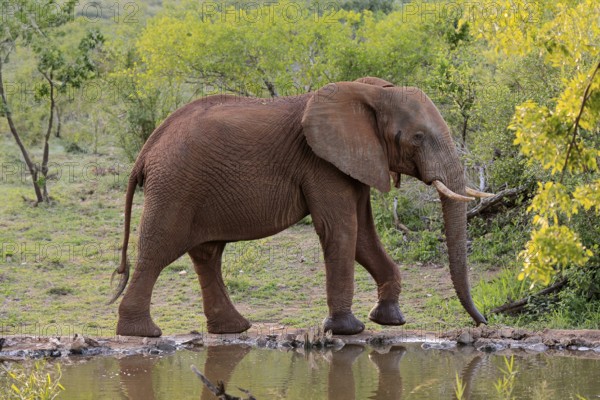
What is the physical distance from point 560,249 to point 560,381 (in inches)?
91.8

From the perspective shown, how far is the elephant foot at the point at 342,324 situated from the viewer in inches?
403

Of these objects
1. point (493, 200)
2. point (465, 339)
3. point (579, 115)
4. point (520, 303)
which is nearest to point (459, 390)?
point (579, 115)

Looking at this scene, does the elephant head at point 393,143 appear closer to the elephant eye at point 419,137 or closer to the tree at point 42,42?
the elephant eye at point 419,137

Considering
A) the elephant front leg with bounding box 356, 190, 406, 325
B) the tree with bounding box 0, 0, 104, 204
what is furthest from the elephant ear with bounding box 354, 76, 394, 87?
the tree with bounding box 0, 0, 104, 204

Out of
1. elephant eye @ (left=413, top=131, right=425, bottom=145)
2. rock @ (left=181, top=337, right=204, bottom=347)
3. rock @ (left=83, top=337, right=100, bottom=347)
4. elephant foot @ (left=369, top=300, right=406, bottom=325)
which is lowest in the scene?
rock @ (left=83, top=337, right=100, bottom=347)

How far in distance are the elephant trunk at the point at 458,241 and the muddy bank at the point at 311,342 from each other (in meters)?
0.35

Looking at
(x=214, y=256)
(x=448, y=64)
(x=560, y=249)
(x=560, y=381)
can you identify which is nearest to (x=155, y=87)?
(x=448, y=64)

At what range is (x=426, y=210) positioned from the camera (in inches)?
591

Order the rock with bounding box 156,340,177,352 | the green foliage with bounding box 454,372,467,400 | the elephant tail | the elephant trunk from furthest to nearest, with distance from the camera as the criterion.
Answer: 1. the elephant tail
2. the elephant trunk
3. the rock with bounding box 156,340,177,352
4. the green foliage with bounding box 454,372,467,400

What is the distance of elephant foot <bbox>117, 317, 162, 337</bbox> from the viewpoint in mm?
10070

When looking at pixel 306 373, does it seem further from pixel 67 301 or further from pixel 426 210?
pixel 426 210

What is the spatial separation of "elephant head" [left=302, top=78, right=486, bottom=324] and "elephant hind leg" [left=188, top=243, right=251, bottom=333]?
5.11ft

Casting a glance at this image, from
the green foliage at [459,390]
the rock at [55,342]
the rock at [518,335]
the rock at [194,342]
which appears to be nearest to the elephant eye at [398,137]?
the rock at [518,335]

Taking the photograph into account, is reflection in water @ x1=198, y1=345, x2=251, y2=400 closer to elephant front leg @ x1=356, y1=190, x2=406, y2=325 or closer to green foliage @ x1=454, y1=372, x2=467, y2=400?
elephant front leg @ x1=356, y1=190, x2=406, y2=325
